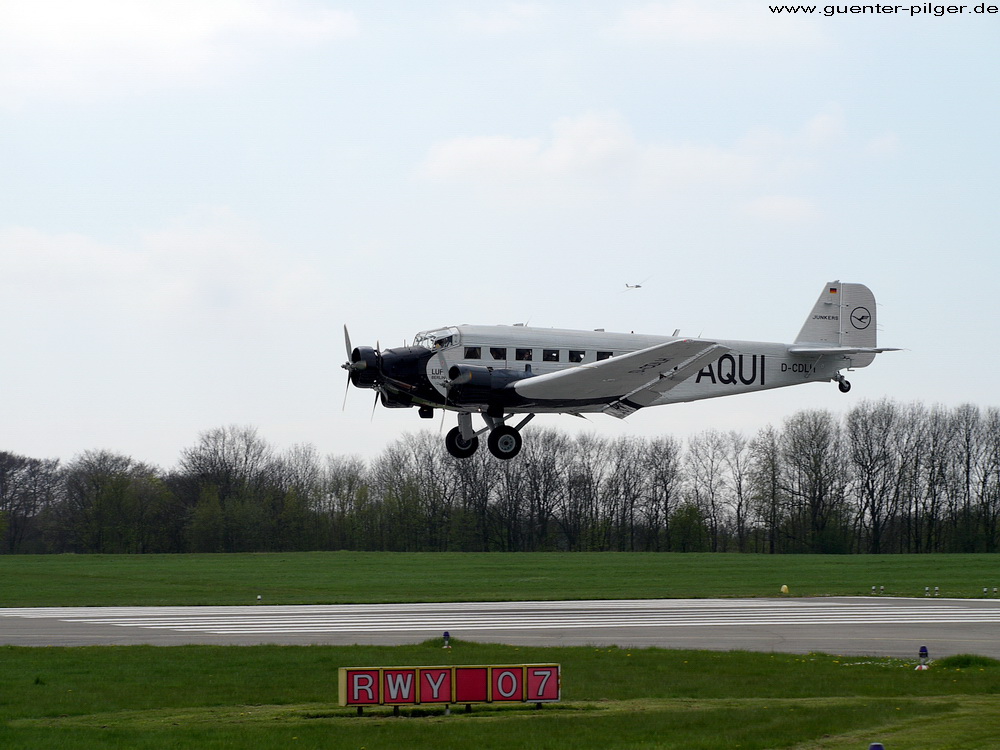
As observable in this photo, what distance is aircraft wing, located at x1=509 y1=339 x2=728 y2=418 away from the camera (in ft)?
119

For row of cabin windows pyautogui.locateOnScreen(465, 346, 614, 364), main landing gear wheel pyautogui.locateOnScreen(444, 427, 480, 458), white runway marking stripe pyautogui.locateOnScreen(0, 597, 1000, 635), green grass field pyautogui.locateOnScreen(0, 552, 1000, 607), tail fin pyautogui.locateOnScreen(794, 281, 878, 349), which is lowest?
green grass field pyautogui.locateOnScreen(0, 552, 1000, 607)

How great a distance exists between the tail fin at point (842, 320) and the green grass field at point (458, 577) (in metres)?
18.2

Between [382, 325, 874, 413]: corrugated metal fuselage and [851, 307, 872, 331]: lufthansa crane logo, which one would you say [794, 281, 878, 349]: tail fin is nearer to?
[851, 307, 872, 331]: lufthansa crane logo

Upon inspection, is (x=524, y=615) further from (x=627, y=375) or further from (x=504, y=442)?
(x=627, y=375)

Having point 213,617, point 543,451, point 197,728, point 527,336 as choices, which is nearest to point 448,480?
point 543,451

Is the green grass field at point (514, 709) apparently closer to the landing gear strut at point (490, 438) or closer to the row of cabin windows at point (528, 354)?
the landing gear strut at point (490, 438)

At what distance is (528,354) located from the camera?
125ft

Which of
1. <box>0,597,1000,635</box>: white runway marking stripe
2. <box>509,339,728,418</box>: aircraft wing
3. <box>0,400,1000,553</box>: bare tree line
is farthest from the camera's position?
<box>0,400,1000,553</box>: bare tree line

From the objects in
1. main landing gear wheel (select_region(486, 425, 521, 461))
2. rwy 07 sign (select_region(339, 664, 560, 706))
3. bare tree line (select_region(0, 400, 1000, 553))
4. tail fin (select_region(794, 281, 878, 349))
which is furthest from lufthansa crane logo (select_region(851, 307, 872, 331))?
bare tree line (select_region(0, 400, 1000, 553))

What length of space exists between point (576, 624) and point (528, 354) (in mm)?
10629

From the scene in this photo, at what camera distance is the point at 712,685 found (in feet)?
85.0

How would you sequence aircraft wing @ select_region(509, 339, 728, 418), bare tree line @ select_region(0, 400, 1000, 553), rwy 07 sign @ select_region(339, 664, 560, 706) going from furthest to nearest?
bare tree line @ select_region(0, 400, 1000, 553)
aircraft wing @ select_region(509, 339, 728, 418)
rwy 07 sign @ select_region(339, 664, 560, 706)

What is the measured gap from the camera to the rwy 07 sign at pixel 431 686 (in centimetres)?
2123

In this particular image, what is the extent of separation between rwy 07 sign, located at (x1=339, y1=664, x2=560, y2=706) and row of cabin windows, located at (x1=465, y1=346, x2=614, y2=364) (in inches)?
673
